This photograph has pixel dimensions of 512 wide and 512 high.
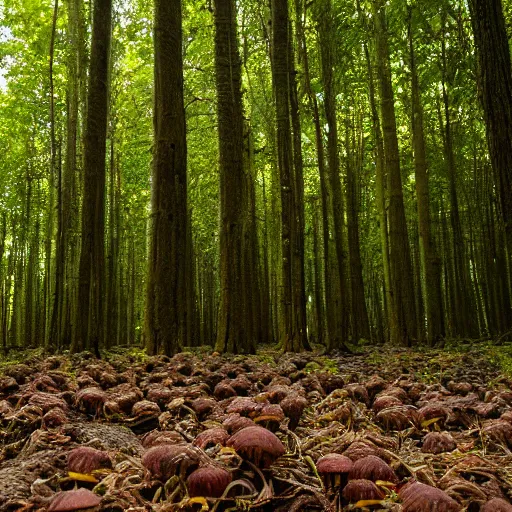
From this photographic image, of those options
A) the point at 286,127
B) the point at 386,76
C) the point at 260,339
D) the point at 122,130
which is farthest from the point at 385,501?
the point at 122,130

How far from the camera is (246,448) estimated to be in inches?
56.2

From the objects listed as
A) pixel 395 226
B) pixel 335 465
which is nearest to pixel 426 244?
pixel 395 226

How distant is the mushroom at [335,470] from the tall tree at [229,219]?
17.2 feet

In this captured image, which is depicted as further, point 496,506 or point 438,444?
point 438,444

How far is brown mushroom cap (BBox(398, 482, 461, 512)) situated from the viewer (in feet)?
3.75

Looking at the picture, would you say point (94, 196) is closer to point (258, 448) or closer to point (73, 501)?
point (258, 448)

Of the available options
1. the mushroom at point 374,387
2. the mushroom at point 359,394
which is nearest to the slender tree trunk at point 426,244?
the mushroom at point 374,387

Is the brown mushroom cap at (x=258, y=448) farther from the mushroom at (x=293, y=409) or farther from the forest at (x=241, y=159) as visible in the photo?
the forest at (x=241, y=159)

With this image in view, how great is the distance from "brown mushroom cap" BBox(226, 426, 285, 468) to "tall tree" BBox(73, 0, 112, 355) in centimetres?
441

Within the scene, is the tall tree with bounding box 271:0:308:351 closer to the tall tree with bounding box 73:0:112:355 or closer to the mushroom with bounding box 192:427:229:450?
the tall tree with bounding box 73:0:112:355

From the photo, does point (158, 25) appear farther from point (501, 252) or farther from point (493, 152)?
point (501, 252)

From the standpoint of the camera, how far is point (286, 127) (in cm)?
692

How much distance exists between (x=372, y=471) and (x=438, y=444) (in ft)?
1.94

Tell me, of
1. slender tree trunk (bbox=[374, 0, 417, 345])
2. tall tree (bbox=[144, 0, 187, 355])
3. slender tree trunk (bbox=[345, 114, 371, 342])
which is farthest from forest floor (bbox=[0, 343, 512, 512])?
slender tree trunk (bbox=[345, 114, 371, 342])
